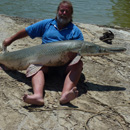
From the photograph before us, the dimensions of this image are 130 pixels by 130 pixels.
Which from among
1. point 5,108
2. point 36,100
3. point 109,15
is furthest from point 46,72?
point 109,15

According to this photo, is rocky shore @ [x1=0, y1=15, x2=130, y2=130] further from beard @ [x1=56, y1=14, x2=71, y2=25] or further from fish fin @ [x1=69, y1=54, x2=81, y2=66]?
beard @ [x1=56, y1=14, x2=71, y2=25]

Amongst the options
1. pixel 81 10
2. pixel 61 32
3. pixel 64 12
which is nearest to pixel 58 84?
pixel 61 32

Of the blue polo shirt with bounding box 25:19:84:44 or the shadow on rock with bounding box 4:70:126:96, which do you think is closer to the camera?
the shadow on rock with bounding box 4:70:126:96

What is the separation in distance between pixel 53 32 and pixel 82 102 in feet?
3.95

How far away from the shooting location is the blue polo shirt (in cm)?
332

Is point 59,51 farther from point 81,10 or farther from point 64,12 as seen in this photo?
point 81,10

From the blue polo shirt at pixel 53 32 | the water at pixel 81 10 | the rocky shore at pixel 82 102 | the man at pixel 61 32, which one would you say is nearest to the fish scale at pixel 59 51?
the man at pixel 61 32

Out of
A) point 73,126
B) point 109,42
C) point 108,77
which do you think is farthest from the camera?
point 109,42

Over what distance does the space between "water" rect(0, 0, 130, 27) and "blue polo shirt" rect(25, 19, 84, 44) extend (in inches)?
228

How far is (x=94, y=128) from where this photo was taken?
242 cm

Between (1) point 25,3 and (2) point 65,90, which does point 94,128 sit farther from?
(1) point 25,3

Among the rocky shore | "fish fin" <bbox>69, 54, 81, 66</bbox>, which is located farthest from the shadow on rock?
"fish fin" <bbox>69, 54, 81, 66</bbox>

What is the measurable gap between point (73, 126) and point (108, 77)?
147 centimetres

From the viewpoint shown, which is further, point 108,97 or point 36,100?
point 108,97
